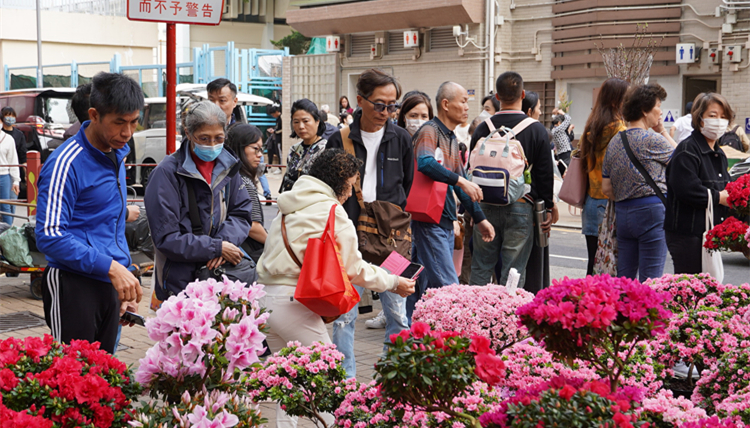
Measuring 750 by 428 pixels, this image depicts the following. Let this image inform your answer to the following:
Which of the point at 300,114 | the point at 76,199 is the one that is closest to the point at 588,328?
the point at 76,199

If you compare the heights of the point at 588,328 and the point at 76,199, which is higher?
the point at 76,199

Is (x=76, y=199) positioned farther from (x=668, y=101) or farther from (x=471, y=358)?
(x=668, y=101)

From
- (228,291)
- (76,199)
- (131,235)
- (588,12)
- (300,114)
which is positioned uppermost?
(588,12)

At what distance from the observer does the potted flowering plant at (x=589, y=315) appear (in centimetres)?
241

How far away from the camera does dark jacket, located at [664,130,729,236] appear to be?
5.33 metres

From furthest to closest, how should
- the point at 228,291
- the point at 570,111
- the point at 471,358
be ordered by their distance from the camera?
the point at 570,111 < the point at 228,291 < the point at 471,358

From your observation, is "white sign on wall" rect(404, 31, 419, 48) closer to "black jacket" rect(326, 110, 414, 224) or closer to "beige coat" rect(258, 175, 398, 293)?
"black jacket" rect(326, 110, 414, 224)

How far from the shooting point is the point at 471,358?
93.4 inches

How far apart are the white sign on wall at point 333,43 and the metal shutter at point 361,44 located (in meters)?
0.47

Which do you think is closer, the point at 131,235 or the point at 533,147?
the point at 533,147

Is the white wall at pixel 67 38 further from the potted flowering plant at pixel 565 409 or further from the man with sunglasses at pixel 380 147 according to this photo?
the potted flowering plant at pixel 565 409

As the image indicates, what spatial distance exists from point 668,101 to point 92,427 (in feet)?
68.6

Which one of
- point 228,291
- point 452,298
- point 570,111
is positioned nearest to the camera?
point 228,291

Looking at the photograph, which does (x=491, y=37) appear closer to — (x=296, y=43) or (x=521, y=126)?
(x=296, y=43)
